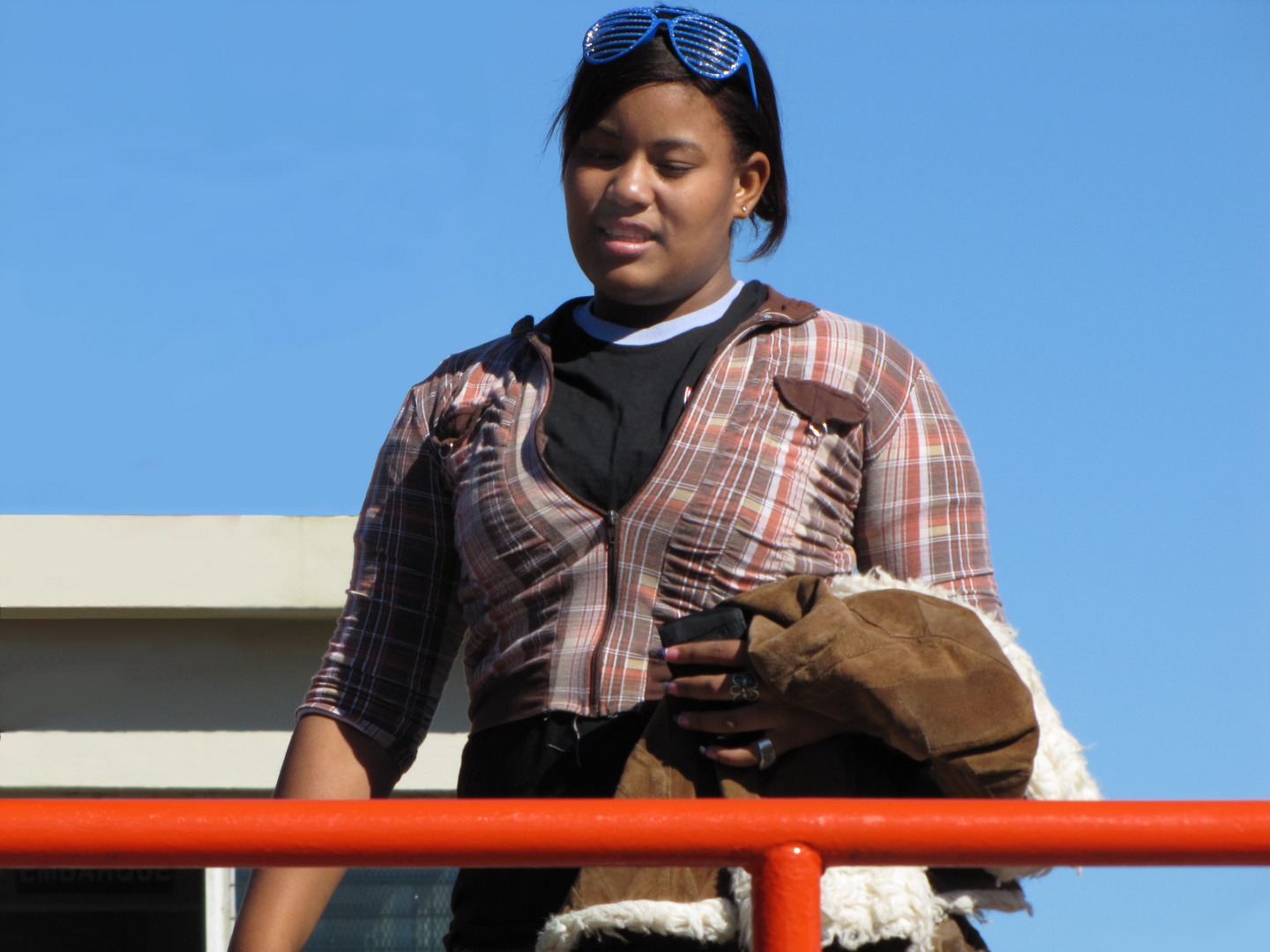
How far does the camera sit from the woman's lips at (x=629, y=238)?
70.1 inches

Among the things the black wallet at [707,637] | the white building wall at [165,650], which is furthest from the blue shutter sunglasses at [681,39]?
the white building wall at [165,650]

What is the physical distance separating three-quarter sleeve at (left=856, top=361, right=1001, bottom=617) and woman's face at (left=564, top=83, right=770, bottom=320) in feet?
1.09

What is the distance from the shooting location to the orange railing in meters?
1.14

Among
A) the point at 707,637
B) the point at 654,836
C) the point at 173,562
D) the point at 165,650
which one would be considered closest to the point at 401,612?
the point at 707,637

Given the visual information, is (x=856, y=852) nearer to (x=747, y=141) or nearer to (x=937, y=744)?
Answer: (x=937, y=744)

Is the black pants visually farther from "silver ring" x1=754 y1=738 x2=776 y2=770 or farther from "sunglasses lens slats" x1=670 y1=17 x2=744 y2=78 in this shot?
"sunglasses lens slats" x1=670 y1=17 x2=744 y2=78

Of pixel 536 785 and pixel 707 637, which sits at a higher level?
pixel 707 637

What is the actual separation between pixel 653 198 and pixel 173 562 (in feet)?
15.7

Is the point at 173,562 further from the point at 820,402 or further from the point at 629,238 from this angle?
the point at 820,402

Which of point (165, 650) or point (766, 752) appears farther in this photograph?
point (165, 650)

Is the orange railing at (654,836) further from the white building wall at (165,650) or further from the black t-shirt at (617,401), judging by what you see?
the white building wall at (165,650)

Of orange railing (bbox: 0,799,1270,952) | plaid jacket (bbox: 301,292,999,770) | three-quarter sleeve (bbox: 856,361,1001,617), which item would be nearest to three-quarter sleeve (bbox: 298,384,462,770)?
plaid jacket (bbox: 301,292,999,770)

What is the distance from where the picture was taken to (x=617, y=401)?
1703 mm

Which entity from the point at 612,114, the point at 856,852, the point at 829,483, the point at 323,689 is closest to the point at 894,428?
the point at 829,483
